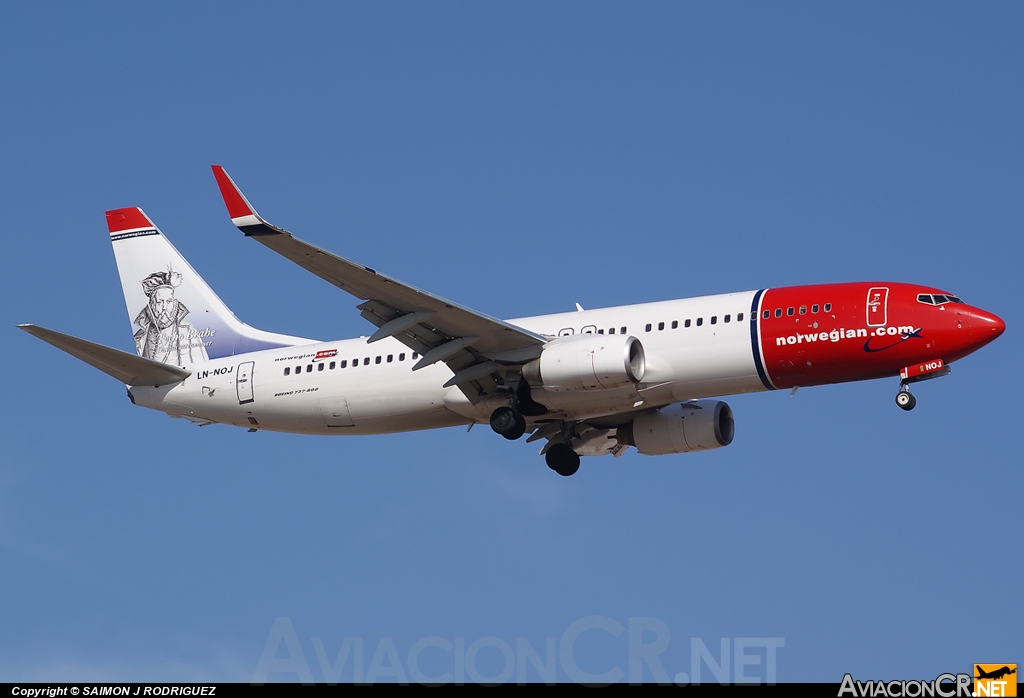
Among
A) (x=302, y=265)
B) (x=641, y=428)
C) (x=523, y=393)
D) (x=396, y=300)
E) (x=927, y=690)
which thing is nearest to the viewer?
(x=927, y=690)

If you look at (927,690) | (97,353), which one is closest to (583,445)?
(97,353)

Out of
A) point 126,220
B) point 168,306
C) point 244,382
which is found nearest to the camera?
point 244,382

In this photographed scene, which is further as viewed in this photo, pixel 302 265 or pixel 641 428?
pixel 641 428

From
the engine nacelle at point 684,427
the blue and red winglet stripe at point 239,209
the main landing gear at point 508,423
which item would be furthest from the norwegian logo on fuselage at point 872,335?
the blue and red winglet stripe at point 239,209

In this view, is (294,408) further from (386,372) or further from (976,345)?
(976,345)

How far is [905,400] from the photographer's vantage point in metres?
37.6

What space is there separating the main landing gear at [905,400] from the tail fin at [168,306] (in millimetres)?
17573

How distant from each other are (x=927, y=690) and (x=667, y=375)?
13.3 m

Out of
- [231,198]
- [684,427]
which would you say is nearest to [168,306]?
[231,198]

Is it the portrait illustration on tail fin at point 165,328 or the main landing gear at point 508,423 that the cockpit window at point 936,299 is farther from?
the portrait illustration on tail fin at point 165,328

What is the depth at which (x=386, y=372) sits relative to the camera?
40938mm

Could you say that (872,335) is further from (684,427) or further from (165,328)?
(165,328)

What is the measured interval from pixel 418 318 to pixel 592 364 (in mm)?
4707

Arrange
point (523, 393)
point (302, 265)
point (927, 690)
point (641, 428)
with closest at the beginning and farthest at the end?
point (927, 690) < point (302, 265) < point (523, 393) < point (641, 428)
